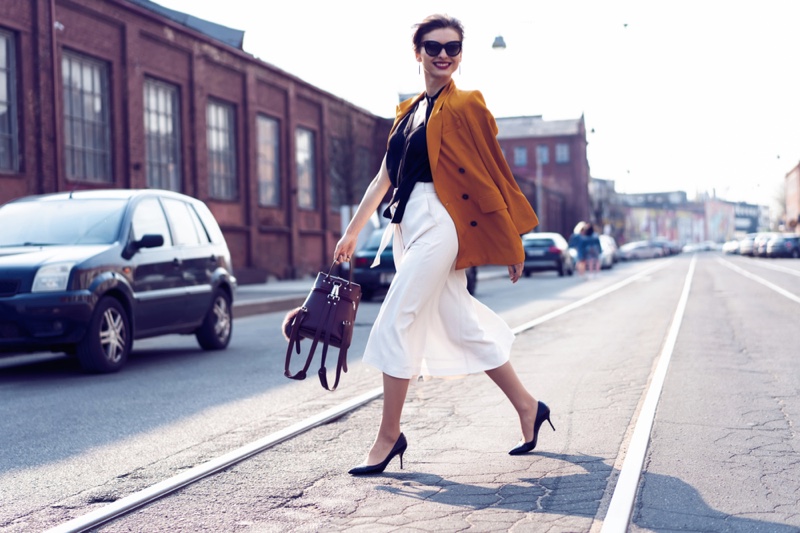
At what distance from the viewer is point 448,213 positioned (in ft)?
14.4

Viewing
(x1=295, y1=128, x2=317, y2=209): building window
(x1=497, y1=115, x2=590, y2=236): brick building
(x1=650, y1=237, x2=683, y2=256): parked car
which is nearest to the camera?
(x1=295, y1=128, x2=317, y2=209): building window

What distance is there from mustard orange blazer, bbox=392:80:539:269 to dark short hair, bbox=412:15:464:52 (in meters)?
0.26

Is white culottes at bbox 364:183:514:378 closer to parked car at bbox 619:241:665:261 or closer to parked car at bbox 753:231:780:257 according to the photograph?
parked car at bbox 753:231:780:257

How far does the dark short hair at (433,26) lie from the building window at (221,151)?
22.8m

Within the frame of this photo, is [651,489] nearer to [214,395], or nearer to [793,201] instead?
[214,395]

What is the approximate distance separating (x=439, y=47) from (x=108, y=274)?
193 inches

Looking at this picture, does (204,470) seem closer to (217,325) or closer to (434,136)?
(434,136)

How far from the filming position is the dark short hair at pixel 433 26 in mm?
4457

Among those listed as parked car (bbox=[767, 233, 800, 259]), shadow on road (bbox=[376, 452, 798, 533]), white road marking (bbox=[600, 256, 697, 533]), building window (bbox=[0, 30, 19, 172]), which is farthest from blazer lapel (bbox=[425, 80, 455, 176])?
parked car (bbox=[767, 233, 800, 259])

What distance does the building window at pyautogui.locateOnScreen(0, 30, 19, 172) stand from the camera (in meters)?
18.4

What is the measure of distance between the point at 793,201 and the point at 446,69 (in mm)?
128063

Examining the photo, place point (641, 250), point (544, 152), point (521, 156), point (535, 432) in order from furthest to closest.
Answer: point (544, 152)
point (521, 156)
point (641, 250)
point (535, 432)

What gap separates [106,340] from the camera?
8469mm

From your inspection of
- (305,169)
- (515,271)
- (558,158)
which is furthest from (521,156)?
(515,271)
